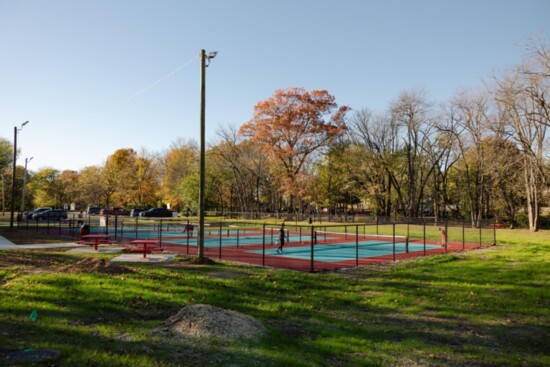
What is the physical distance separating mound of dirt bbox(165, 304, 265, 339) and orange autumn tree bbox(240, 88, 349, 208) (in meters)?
48.7

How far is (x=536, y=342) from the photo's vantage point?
7.36 meters

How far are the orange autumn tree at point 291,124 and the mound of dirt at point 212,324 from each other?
48.7 metres

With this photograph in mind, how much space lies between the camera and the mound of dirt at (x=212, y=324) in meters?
6.81

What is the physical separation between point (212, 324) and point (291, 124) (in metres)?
50.4

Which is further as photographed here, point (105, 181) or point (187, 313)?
point (105, 181)

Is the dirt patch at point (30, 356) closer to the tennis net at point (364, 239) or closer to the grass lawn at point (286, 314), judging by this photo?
the grass lawn at point (286, 314)

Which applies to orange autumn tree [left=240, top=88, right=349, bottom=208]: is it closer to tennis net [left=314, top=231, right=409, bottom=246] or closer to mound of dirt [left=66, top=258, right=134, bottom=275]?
tennis net [left=314, top=231, right=409, bottom=246]

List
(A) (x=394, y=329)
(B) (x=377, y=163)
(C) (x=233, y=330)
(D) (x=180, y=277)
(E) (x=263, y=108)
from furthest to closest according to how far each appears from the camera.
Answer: (B) (x=377, y=163)
(E) (x=263, y=108)
(D) (x=180, y=277)
(A) (x=394, y=329)
(C) (x=233, y=330)

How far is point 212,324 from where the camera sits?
275 inches

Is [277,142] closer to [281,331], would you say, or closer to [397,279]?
[397,279]

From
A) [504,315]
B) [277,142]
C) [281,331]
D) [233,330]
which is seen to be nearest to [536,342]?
[504,315]

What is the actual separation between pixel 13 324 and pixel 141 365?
3.06 meters

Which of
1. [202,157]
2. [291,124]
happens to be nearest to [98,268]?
[202,157]

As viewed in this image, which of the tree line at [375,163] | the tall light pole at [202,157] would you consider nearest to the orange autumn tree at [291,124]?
the tree line at [375,163]
